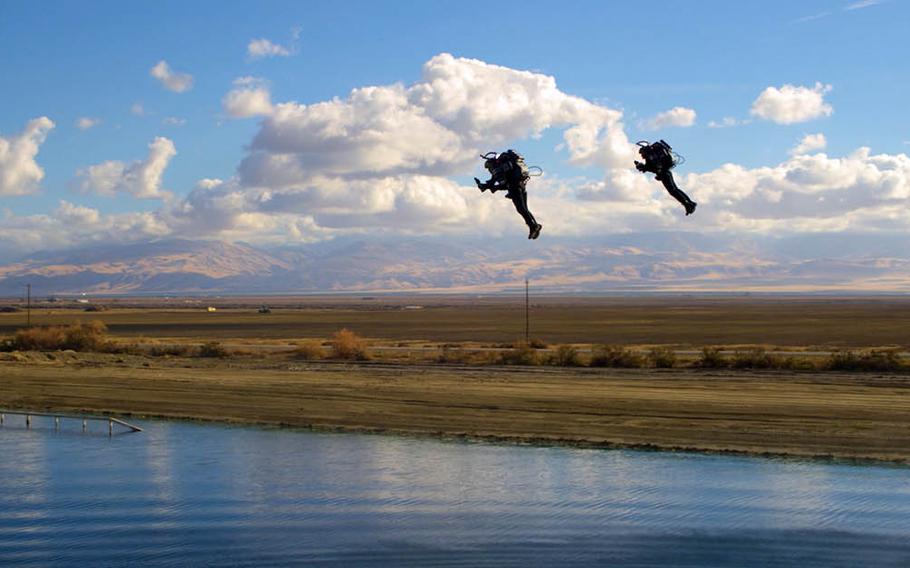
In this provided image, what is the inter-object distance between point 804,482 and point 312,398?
24028 millimetres

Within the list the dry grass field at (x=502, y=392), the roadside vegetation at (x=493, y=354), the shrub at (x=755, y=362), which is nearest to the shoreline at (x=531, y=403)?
the dry grass field at (x=502, y=392)

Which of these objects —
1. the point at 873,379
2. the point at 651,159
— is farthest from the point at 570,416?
the point at 651,159

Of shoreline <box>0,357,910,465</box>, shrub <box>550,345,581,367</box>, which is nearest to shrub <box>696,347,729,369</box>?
shoreline <box>0,357,910,465</box>

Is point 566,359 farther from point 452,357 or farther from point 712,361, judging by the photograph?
point 712,361

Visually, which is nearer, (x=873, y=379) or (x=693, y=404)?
(x=693, y=404)

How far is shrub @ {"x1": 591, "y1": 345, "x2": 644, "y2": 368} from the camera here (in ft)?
204

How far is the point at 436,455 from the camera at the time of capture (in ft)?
109

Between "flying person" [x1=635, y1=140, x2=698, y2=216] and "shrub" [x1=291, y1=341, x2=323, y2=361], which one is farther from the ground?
"flying person" [x1=635, y1=140, x2=698, y2=216]

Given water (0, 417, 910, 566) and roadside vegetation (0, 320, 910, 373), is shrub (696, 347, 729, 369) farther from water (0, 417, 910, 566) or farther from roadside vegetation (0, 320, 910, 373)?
water (0, 417, 910, 566)

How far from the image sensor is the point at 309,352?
71.9m

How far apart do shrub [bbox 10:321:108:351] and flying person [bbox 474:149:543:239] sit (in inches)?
2816

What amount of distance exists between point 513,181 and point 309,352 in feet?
201

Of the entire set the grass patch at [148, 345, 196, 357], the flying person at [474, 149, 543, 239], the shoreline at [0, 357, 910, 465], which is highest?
the flying person at [474, 149, 543, 239]

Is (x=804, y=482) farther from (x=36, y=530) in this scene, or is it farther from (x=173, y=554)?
(x=36, y=530)
